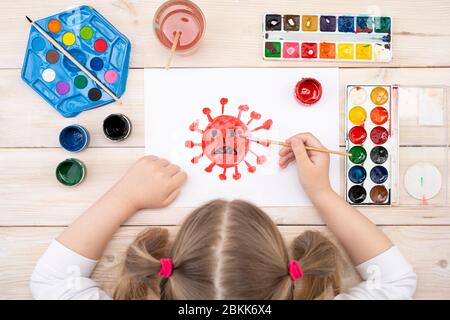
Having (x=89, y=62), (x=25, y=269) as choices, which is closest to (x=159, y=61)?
(x=89, y=62)

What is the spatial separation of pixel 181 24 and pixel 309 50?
11.4 inches

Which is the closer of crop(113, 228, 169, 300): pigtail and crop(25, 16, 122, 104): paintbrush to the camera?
crop(113, 228, 169, 300): pigtail

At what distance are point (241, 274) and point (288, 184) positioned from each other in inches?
11.1

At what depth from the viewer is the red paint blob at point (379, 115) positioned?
3.02ft

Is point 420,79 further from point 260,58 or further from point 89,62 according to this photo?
point 89,62

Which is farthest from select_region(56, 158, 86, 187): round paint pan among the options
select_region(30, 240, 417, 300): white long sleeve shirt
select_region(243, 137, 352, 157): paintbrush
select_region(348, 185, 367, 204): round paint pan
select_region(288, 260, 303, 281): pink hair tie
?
select_region(348, 185, 367, 204): round paint pan

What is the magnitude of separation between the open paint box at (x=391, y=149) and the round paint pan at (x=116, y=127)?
1.60 ft

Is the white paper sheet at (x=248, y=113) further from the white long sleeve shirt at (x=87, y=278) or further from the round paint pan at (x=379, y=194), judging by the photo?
the white long sleeve shirt at (x=87, y=278)

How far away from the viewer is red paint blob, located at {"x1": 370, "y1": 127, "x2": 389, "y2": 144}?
0.92m

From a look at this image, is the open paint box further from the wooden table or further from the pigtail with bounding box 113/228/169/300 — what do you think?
the pigtail with bounding box 113/228/169/300

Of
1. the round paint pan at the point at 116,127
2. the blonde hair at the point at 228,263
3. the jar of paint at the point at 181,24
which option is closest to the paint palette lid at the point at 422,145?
the blonde hair at the point at 228,263

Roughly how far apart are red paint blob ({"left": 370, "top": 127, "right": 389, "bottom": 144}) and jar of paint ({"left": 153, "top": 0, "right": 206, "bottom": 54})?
1.43 ft

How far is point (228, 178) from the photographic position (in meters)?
0.92

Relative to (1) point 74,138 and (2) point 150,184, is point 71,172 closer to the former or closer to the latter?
(1) point 74,138
